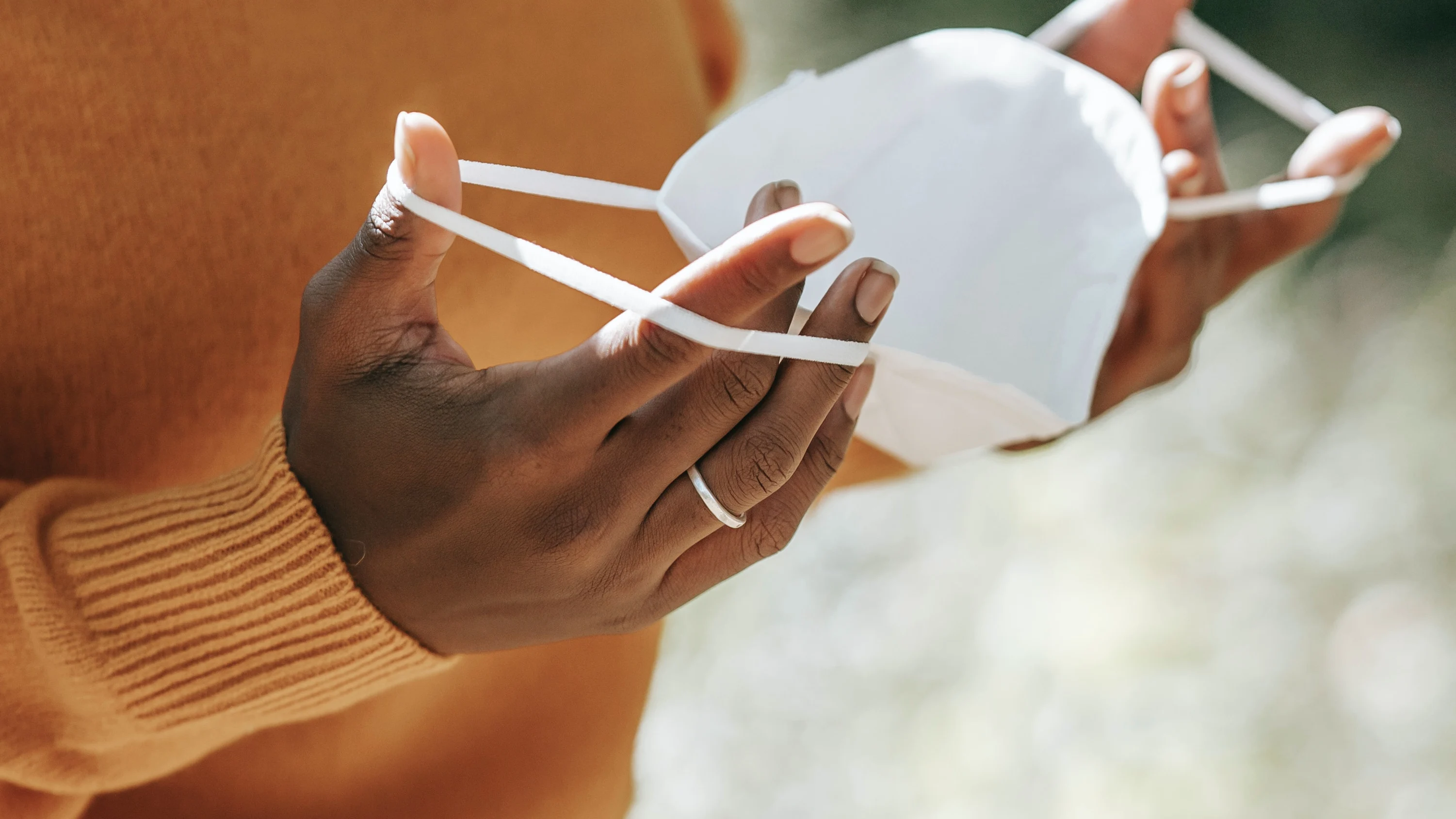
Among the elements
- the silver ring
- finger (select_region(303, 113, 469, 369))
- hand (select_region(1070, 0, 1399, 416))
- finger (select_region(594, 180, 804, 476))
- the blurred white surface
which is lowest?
the blurred white surface

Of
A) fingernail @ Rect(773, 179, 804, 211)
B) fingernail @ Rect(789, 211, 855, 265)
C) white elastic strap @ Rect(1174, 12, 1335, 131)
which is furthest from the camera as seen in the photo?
white elastic strap @ Rect(1174, 12, 1335, 131)

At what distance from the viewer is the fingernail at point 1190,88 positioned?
67cm

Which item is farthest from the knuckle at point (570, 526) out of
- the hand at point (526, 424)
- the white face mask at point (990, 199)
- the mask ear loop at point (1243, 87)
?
the mask ear loop at point (1243, 87)

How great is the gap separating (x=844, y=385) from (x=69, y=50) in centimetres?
39

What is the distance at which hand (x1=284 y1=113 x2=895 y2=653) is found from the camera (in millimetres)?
351

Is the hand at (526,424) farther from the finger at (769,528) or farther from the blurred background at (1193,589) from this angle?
the blurred background at (1193,589)

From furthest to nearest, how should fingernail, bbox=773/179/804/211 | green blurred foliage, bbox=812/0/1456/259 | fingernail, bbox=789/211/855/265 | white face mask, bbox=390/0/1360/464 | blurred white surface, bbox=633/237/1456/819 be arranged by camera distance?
green blurred foliage, bbox=812/0/1456/259 < blurred white surface, bbox=633/237/1456/819 < white face mask, bbox=390/0/1360/464 < fingernail, bbox=773/179/804/211 < fingernail, bbox=789/211/855/265

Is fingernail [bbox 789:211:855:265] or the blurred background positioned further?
the blurred background

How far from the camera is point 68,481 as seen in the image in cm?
45

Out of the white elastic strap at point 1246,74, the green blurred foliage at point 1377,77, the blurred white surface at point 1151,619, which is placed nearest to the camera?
the white elastic strap at point 1246,74

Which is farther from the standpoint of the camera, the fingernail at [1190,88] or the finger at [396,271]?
the fingernail at [1190,88]

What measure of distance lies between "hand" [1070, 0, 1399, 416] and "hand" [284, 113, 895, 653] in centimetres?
40

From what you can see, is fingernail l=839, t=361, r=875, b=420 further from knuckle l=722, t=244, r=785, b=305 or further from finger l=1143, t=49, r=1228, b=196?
finger l=1143, t=49, r=1228, b=196

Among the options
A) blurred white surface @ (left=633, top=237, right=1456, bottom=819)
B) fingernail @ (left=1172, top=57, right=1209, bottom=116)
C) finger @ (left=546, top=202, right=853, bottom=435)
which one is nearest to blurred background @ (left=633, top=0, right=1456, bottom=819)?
blurred white surface @ (left=633, top=237, right=1456, bottom=819)
